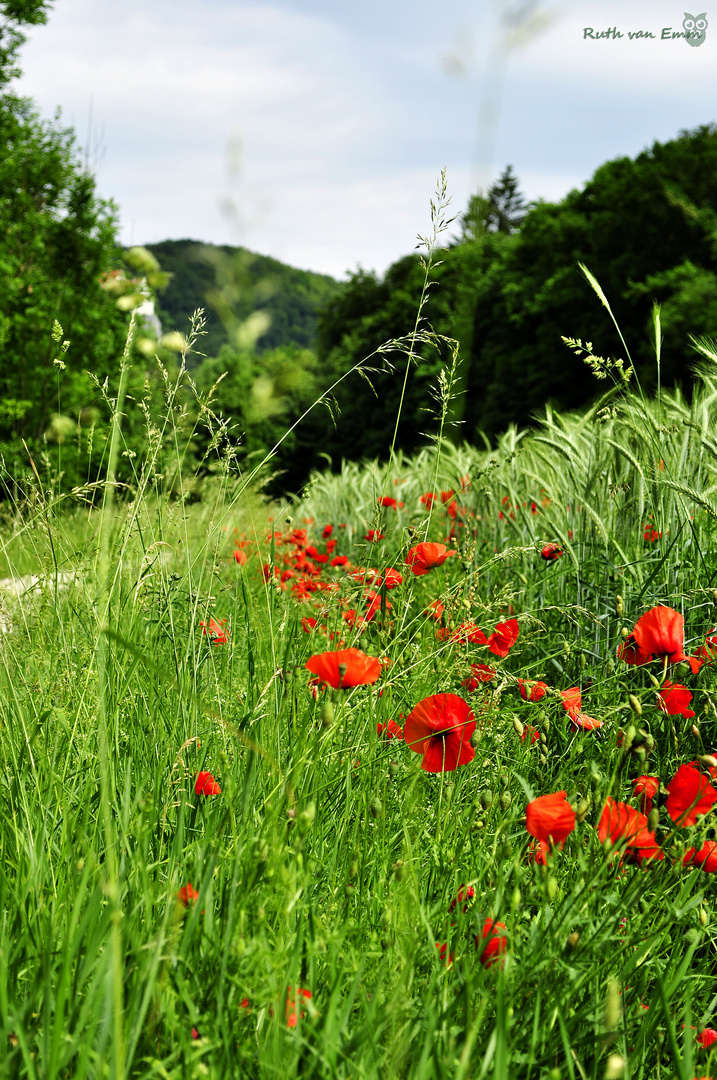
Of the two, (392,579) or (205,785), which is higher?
(392,579)

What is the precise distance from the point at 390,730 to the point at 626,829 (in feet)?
1.58

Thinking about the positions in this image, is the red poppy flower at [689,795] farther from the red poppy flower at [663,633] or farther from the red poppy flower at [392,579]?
the red poppy flower at [392,579]

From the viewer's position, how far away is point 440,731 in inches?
40.8

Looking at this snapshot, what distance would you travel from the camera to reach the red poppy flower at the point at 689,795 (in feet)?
3.12

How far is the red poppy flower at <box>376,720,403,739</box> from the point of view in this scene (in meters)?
1.27

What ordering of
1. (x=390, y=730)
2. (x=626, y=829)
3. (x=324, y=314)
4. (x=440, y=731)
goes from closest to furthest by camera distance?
1. (x=626, y=829)
2. (x=440, y=731)
3. (x=390, y=730)
4. (x=324, y=314)

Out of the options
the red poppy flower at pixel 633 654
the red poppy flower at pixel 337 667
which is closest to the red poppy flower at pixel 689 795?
the red poppy flower at pixel 633 654

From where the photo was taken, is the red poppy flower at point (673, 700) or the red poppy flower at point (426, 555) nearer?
the red poppy flower at point (673, 700)

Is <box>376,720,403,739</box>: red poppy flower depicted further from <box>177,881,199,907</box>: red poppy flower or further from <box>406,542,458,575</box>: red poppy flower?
<box>177,881,199,907</box>: red poppy flower

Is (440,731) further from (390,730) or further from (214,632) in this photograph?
(214,632)

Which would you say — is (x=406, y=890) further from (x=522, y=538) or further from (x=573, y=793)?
(x=522, y=538)

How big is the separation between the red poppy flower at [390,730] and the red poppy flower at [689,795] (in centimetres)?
46

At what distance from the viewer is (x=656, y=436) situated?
2.09 m

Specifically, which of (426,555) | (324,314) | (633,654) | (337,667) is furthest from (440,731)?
(324,314)
